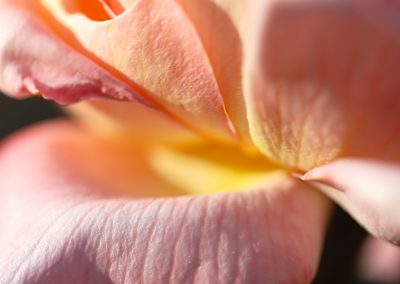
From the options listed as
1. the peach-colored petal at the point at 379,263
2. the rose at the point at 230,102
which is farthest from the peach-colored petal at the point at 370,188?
the peach-colored petal at the point at 379,263

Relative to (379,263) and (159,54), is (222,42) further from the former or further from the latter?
(379,263)

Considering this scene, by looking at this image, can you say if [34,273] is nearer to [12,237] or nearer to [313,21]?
[12,237]

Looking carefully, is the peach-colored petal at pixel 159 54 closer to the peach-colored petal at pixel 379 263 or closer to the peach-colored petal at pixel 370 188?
the peach-colored petal at pixel 370 188

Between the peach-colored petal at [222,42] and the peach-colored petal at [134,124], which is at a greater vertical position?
the peach-colored petal at [222,42]

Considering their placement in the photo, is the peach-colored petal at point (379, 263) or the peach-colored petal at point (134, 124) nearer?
the peach-colored petal at point (134, 124)

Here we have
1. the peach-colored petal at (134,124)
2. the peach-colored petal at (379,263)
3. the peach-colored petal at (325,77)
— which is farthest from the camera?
the peach-colored petal at (379,263)

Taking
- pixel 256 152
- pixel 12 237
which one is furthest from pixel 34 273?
pixel 256 152
